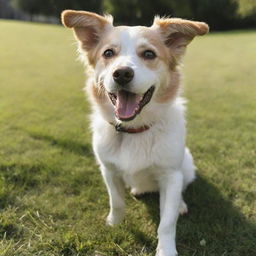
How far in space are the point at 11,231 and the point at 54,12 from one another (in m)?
44.4

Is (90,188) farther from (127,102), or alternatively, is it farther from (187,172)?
(127,102)

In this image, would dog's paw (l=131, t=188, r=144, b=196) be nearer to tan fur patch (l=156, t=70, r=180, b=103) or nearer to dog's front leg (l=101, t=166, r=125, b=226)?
dog's front leg (l=101, t=166, r=125, b=226)

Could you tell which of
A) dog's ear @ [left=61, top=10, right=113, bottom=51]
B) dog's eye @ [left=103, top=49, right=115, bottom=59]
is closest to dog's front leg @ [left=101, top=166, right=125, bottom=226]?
dog's eye @ [left=103, top=49, right=115, bottom=59]

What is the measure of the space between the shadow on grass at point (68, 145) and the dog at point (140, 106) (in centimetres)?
125

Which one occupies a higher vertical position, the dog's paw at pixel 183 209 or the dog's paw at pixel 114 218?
the dog's paw at pixel 183 209

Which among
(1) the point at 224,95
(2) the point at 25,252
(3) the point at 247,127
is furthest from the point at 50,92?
(2) the point at 25,252

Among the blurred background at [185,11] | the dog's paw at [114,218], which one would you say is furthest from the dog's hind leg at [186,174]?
the blurred background at [185,11]

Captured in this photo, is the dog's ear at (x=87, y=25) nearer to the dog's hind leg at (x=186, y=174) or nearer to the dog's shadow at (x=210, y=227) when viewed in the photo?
the dog's hind leg at (x=186, y=174)

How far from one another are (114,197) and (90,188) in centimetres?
60

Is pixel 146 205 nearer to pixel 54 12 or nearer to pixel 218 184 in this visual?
pixel 218 184

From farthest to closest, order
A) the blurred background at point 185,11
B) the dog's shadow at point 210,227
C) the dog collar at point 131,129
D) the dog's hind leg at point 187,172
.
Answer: the blurred background at point 185,11, the dog's hind leg at point 187,172, the dog collar at point 131,129, the dog's shadow at point 210,227

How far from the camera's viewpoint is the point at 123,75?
267 centimetres

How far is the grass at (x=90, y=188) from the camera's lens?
9.71 ft

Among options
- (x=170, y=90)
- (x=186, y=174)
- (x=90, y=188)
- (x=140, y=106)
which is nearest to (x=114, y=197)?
(x=90, y=188)
